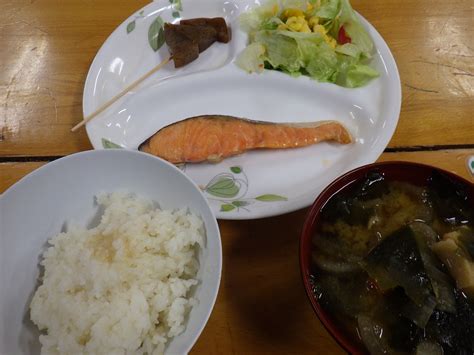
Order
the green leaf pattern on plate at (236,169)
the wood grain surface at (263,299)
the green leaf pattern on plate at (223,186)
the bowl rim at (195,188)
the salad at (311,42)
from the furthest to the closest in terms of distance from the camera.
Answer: the salad at (311,42) < the green leaf pattern on plate at (236,169) < the green leaf pattern on plate at (223,186) < the wood grain surface at (263,299) < the bowl rim at (195,188)

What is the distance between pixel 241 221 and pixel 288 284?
0.32m

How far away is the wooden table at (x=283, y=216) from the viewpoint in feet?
5.10

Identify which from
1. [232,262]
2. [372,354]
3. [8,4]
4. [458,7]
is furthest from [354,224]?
[8,4]

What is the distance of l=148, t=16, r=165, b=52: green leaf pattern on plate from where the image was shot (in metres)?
2.24

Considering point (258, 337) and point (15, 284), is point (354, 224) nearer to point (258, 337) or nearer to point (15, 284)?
point (258, 337)

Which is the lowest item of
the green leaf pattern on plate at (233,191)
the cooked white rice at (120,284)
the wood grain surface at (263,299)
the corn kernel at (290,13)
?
the wood grain surface at (263,299)

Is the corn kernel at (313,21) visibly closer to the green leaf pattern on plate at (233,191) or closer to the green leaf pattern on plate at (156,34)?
the green leaf pattern on plate at (156,34)

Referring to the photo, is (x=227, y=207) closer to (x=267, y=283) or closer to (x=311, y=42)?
(x=267, y=283)

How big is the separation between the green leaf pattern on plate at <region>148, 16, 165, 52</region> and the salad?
0.44m

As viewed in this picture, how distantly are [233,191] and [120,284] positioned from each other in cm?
67

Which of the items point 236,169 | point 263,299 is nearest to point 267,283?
point 263,299

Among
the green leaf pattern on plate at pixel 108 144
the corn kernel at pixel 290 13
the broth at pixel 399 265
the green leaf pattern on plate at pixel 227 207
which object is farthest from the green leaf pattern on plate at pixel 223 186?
the corn kernel at pixel 290 13

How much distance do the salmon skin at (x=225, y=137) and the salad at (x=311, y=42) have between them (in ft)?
1.04

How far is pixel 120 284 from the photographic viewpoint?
134 cm
